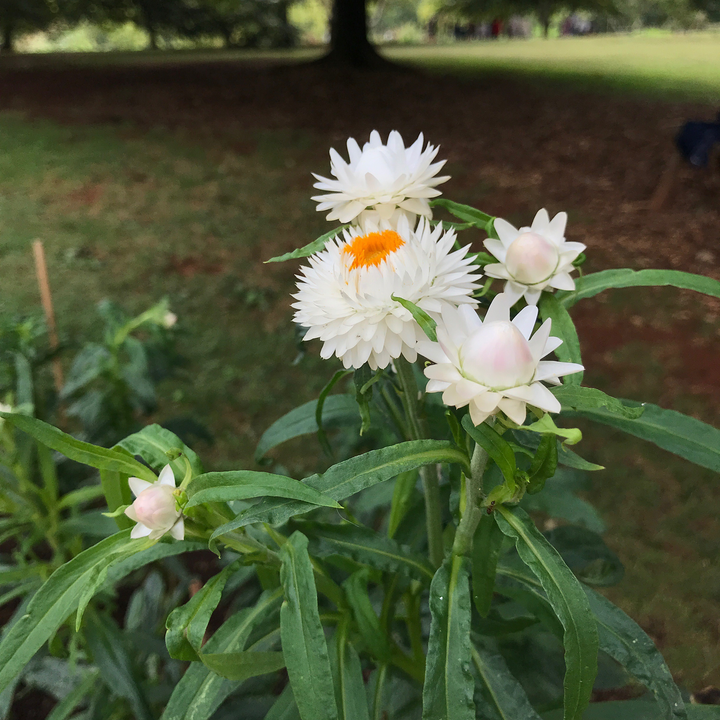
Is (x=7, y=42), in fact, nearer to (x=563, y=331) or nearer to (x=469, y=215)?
(x=469, y=215)

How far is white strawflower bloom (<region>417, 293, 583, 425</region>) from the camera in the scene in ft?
1.68

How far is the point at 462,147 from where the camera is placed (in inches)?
218

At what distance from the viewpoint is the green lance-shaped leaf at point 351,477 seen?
1.92 feet

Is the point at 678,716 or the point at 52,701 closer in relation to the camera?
the point at 678,716

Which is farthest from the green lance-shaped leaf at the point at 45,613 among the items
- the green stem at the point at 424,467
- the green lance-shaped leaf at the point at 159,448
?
the green stem at the point at 424,467

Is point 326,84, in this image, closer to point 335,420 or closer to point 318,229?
point 318,229

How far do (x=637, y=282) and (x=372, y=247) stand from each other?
353 millimetres

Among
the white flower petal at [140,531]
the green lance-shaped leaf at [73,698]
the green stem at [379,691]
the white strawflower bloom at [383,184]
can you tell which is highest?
the white strawflower bloom at [383,184]

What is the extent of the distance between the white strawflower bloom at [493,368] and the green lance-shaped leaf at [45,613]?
41 cm

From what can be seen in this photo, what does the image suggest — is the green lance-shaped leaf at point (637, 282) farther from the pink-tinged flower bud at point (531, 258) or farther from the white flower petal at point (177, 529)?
the white flower petal at point (177, 529)

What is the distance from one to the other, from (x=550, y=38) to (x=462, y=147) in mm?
11882

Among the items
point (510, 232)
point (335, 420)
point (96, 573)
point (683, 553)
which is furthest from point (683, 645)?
point (96, 573)

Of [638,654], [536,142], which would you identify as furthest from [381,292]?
[536,142]

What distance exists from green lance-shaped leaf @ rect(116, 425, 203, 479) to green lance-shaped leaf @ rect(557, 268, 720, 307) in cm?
51
